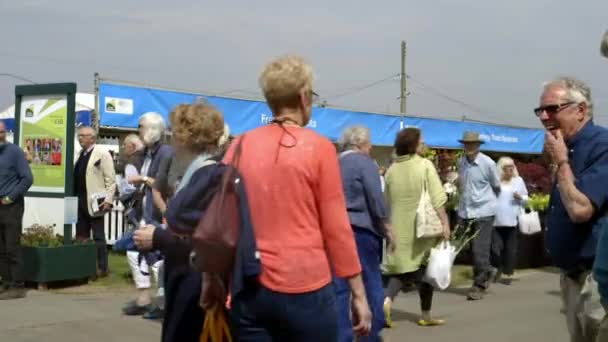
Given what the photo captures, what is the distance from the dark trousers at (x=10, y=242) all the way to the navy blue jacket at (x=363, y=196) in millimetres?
4374

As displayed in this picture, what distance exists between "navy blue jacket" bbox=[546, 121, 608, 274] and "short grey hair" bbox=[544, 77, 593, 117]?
4.7 inches

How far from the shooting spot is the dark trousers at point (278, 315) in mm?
3107

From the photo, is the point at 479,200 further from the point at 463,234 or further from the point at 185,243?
the point at 185,243

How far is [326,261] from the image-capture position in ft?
10.5

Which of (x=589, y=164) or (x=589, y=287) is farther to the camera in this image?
(x=589, y=164)

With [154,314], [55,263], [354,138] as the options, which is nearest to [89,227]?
[55,263]

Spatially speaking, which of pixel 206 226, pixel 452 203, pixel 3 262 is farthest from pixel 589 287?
pixel 452 203

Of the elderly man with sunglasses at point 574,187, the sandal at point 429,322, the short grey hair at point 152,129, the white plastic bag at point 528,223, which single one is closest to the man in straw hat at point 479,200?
the sandal at point 429,322

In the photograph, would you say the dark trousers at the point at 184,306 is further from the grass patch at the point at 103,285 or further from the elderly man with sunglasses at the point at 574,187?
the grass patch at the point at 103,285

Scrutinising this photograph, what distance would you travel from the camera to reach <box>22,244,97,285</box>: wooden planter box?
931cm

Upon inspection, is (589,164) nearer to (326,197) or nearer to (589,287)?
(589,287)

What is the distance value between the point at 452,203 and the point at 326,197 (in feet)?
29.7

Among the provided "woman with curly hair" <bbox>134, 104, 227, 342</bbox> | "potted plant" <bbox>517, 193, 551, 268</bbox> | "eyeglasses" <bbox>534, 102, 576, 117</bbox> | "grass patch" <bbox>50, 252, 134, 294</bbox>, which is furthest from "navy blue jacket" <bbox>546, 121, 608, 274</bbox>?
"potted plant" <bbox>517, 193, 551, 268</bbox>

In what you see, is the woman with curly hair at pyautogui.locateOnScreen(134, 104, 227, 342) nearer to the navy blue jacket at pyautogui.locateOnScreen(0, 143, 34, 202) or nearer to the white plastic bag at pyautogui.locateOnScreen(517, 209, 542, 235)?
the navy blue jacket at pyautogui.locateOnScreen(0, 143, 34, 202)
